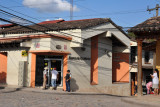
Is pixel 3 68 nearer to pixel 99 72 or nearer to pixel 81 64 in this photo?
pixel 81 64

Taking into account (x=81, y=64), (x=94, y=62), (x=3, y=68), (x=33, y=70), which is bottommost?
(x=33, y=70)

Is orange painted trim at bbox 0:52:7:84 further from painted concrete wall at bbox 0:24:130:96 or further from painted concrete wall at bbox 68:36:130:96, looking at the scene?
painted concrete wall at bbox 68:36:130:96

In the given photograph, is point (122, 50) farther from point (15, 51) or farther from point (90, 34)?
point (15, 51)

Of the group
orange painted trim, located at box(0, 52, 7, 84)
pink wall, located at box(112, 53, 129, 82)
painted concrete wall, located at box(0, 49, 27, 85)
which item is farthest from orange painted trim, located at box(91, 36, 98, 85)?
orange painted trim, located at box(0, 52, 7, 84)

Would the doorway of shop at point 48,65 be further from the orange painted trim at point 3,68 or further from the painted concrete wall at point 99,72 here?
the orange painted trim at point 3,68

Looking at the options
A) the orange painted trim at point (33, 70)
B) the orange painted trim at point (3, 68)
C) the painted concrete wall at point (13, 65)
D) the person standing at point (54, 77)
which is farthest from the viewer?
the orange painted trim at point (3, 68)

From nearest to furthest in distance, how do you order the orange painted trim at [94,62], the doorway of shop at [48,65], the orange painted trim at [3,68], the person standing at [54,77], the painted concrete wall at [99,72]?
the person standing at [54,77] → the doorway of shop at [48,65] → the painted concrete wall at [99,72] → the orange painted trim at [3,68] → the orange painted trim at [94,62]

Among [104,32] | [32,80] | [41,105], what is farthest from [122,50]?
[41,105]

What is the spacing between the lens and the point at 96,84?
813 inches

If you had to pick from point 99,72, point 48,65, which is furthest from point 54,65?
point 99,72

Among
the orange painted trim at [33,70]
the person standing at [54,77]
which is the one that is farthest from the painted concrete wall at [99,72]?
the orange painted trim at [33,70]

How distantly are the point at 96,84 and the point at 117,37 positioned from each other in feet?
17.3

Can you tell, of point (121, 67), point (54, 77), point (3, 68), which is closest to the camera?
point (54, 77)

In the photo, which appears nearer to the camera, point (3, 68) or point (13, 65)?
point (13, 65)
